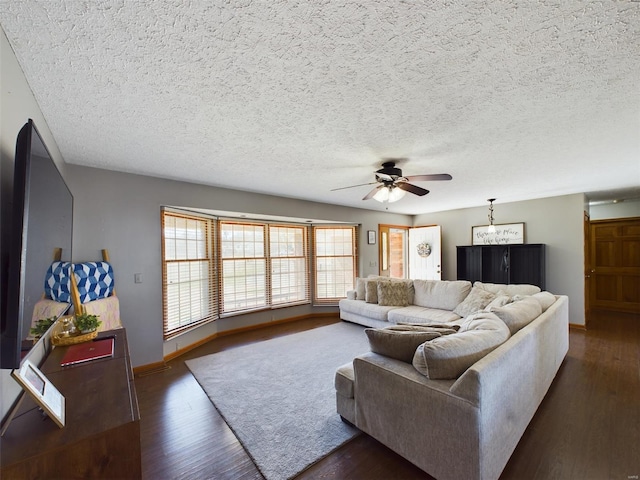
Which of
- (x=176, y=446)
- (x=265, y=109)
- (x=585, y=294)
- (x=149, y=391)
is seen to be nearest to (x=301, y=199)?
(x=265, y=109)

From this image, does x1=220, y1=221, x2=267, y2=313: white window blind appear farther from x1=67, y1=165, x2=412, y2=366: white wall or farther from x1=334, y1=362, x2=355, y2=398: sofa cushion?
x1=334, y1=362, x2=355, y2=398: sofa cushion

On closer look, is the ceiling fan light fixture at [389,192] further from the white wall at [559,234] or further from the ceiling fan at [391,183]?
the white wall at [559,234]

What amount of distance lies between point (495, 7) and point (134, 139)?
8.59 feet

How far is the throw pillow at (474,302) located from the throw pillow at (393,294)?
89cm

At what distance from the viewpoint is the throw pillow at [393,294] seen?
4.73 m

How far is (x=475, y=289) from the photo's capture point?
4066 millimetres

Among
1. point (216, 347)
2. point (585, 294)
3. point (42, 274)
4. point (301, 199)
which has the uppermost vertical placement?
point (301, 199)

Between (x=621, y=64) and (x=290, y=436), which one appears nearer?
(x=621, y=64)

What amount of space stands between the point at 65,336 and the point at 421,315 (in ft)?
13.3

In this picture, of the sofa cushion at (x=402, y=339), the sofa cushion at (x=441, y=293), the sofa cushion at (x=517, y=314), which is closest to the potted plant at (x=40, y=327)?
the sofa cushion at (x=402, y=339)

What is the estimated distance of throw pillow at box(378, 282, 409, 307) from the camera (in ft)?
15.5

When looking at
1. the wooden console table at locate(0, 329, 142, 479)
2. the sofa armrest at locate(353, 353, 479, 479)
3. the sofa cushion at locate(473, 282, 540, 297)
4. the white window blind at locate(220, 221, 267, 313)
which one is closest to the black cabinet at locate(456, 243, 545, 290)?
the sofa cushion at locate(473, 282, 540, 297)

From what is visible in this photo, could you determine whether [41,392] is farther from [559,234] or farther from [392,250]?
[559,234]

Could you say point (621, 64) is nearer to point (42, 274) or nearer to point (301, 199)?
point (42, 274)
